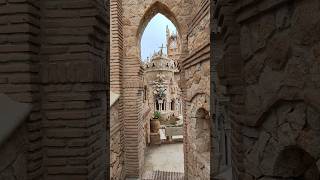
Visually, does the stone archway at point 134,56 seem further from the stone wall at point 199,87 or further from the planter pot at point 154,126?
the planter pot at point 154,126

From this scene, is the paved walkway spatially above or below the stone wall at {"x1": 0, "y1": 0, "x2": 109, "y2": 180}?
below

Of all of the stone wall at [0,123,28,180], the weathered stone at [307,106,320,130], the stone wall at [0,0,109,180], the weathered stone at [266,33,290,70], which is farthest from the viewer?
the stone wall at [0,0,109,180]

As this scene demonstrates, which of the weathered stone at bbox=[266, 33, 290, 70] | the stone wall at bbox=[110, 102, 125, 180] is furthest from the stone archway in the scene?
the weathered stone at bbox=[266, 33, 290, 70]

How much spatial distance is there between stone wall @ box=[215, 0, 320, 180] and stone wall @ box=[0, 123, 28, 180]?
185 centimetres

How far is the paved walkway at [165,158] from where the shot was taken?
12.1m

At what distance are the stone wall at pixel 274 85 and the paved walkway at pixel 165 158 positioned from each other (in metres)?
9.61

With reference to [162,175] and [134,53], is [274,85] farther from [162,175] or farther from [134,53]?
[162,175]

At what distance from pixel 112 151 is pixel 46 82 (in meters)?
5.85

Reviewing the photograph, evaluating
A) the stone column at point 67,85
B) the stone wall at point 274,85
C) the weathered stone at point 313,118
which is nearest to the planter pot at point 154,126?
the stone column at point 67,85

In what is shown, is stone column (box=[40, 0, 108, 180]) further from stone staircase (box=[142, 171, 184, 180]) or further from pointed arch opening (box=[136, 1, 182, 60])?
stone staircase (box=[142, 171, 184, 180])

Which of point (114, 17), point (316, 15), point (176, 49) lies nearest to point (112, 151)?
point (114, 17)

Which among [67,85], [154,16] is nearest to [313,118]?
[67,85]

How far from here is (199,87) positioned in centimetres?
684

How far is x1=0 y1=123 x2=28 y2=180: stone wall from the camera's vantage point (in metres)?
2.10
